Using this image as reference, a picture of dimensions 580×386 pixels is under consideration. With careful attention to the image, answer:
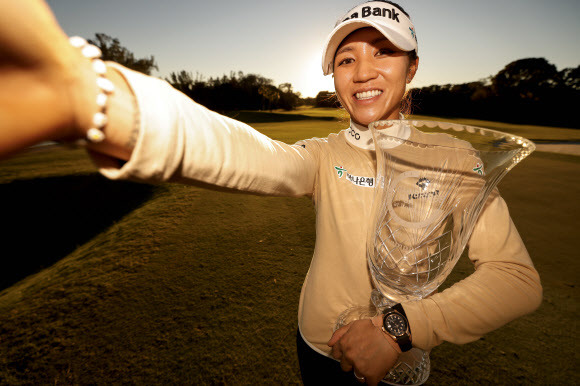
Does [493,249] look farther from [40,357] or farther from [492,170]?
[40,357]

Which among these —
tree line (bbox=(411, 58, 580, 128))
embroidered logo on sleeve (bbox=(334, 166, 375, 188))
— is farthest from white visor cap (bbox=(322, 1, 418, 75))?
tree line (bbox=(411, 58, 580, 128))

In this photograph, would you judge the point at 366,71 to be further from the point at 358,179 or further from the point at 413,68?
the point at 358,179

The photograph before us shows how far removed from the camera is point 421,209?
1132mm

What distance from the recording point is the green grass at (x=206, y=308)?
2463 mm

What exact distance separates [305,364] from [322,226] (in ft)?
3.11

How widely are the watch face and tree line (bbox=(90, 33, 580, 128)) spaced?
38485 millimetres

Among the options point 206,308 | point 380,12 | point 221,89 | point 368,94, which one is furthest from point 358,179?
point 221,89

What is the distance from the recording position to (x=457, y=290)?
104cm

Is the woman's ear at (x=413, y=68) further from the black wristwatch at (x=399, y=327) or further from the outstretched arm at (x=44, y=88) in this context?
the outstretched arm at (x=44, y=88)

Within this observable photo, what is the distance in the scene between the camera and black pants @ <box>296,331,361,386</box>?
1476mm

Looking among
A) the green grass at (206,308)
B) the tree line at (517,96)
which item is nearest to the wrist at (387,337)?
the green grass at (206,308)

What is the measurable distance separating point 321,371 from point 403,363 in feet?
1.72

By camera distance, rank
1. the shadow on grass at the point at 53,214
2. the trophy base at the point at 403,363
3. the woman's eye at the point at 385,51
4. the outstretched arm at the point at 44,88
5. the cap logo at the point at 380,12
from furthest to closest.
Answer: the shadow on grass at the point at 53,214, the woman's eye at the point at 385,51, the cap logo at the point at 380,12, the trophy base at the point at 403,363, the outstretched arm at the point at 44,88

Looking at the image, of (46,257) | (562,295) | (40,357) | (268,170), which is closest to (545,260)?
(562,295)
